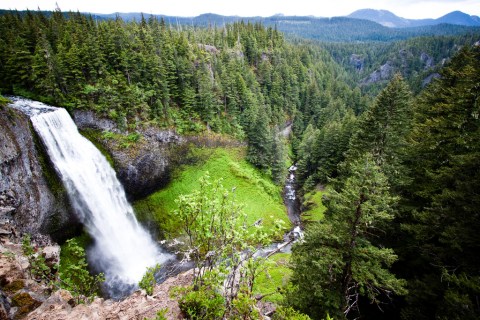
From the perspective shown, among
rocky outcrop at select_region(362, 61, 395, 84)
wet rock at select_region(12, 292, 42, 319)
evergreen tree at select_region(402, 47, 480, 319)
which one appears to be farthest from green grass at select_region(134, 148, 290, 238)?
rocky outcrop at select_region(362, 61, 395, 84)

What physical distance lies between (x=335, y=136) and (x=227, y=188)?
847 inches

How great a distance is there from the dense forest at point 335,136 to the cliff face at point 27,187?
10.7 m

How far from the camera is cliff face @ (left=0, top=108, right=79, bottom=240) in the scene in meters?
24.3

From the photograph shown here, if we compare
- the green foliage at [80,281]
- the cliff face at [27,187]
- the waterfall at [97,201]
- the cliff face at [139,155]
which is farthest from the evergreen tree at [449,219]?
the cliff face at [139,155]

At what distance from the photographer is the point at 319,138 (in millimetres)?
51781

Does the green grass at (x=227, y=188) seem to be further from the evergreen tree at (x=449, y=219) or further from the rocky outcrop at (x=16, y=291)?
the rocky outcrop at (x=16, y=291)

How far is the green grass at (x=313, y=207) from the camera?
4022 cm

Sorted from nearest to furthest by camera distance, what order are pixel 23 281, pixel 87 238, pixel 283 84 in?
pixel 23 281 < pixel 87 238 < pixel 283 84

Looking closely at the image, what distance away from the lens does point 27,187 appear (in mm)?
26406

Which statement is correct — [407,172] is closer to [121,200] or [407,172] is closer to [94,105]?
[121,200]

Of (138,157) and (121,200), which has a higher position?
(138,157)

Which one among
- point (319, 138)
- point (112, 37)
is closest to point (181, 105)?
point (112, 37)

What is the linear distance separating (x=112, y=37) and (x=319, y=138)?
4101cm

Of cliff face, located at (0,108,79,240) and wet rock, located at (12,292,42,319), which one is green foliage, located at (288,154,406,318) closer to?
wet rock, located at (12,292,42,319)
